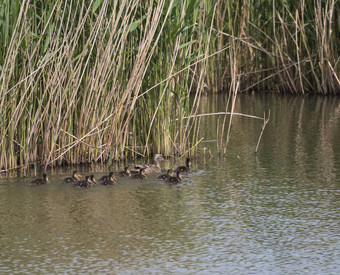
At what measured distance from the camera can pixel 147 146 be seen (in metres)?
8.59

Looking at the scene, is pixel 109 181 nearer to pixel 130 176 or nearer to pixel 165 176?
pixel 130 176

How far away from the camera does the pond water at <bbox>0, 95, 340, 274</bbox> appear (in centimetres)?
517

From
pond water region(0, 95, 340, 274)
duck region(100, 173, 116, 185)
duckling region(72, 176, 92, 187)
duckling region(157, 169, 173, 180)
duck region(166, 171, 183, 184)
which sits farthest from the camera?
duckling region(157, 169, 173, 180)

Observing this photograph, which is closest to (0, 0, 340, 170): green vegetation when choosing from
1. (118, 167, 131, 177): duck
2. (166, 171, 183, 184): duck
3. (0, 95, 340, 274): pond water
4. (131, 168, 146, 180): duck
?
(0, 95, 340, 274): pond water

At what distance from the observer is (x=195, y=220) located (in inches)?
243

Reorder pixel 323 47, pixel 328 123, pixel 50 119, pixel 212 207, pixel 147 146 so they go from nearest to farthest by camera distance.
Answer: pixel 212 207, pixel 50 119, pixel 147 146, pixel 328 123, pixel 323 47

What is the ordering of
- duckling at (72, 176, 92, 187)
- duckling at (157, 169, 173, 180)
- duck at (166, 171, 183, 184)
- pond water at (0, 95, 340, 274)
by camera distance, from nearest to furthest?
pond water at (0, 95, 340, 274), duckling at (72, 176, 92, 187), duck at (166, 171, 183, 184), duckling at (157, 169, 173, 180)

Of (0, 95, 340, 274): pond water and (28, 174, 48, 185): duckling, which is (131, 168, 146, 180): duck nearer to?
(0, 95, 340, 274): pond water

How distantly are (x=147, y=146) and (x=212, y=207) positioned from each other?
2.15m

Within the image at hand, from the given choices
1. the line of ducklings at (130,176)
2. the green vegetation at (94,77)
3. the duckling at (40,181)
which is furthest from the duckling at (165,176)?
the duckling at (40,181)

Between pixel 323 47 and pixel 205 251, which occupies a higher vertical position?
pixel 323 47

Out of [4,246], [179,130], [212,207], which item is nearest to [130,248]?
A: [4,246]

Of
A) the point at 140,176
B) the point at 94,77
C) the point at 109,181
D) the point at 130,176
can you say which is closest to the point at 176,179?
the point at 140,176

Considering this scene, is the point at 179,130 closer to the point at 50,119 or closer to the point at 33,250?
the point at 50,119
